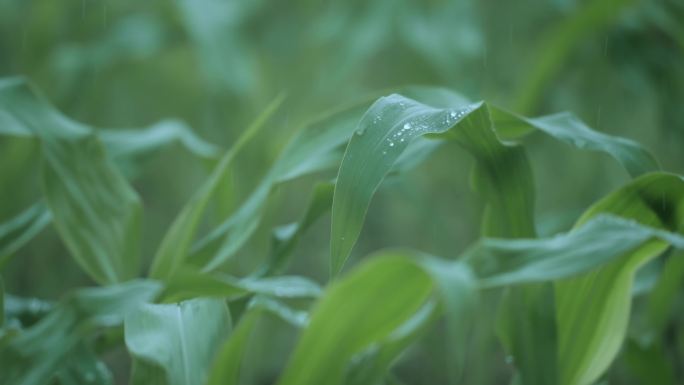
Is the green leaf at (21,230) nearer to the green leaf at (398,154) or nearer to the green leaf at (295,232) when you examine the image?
the green leaf at (295,232)

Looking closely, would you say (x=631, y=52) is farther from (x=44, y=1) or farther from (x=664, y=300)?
(x=44, y=1)

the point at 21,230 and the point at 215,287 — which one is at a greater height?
the point at 215,287

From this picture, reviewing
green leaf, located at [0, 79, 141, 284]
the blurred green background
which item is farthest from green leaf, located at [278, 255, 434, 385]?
the blurred green background

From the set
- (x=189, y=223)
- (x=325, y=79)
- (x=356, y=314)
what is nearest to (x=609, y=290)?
(x=356, y=314)

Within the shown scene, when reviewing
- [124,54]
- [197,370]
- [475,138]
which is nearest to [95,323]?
[197,370]

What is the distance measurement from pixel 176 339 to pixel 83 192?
26 cm

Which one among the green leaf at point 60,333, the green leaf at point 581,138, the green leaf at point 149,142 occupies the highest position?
the green leaf at point 581,138

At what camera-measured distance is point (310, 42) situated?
55.0 inches

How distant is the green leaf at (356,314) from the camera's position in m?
0.41

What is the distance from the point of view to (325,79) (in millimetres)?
1261

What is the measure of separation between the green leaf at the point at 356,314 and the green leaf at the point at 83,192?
31cm

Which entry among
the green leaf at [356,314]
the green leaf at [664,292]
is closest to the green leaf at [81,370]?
the green leaf at [356,314]

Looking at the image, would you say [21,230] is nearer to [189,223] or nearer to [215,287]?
[189,223]

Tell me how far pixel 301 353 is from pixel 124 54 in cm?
91
